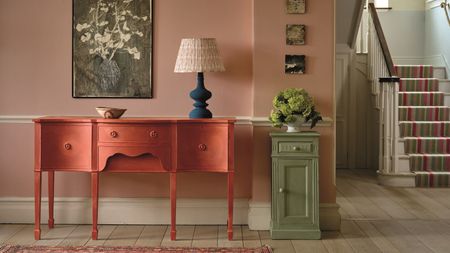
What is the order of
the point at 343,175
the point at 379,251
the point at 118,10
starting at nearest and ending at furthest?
the point at 379,251 < the point at 118,10 < the point at 343,175

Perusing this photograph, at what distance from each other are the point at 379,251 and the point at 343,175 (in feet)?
11.5

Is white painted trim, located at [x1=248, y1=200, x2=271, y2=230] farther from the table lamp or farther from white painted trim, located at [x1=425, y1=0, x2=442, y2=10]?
white painted trim, located at [x1=425, y1=0, x2=442, y2=10]

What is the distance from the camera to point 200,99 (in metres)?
4.61

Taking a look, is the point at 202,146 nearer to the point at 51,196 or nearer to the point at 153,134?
the point at 153,134

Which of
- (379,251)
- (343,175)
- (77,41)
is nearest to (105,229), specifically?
(77,41)

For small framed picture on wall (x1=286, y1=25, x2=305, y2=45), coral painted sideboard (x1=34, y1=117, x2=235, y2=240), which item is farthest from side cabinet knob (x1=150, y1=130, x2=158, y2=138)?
small framed picture on wall (x1=286, y1=25, x2=305, y2=45)

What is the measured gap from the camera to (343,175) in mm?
7625

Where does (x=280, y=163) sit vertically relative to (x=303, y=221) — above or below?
above

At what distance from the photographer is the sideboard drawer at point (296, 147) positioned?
4.45m

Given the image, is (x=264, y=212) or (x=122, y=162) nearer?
(x=122, y=162)

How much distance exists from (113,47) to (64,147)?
0.90 metres

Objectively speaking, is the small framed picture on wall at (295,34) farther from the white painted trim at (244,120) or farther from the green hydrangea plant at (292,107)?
the white painted trim at (244,120)

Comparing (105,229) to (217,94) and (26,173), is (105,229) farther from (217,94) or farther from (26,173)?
(217,94)

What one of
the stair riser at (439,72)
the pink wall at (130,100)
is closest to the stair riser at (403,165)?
the stair riser at (439,72)
